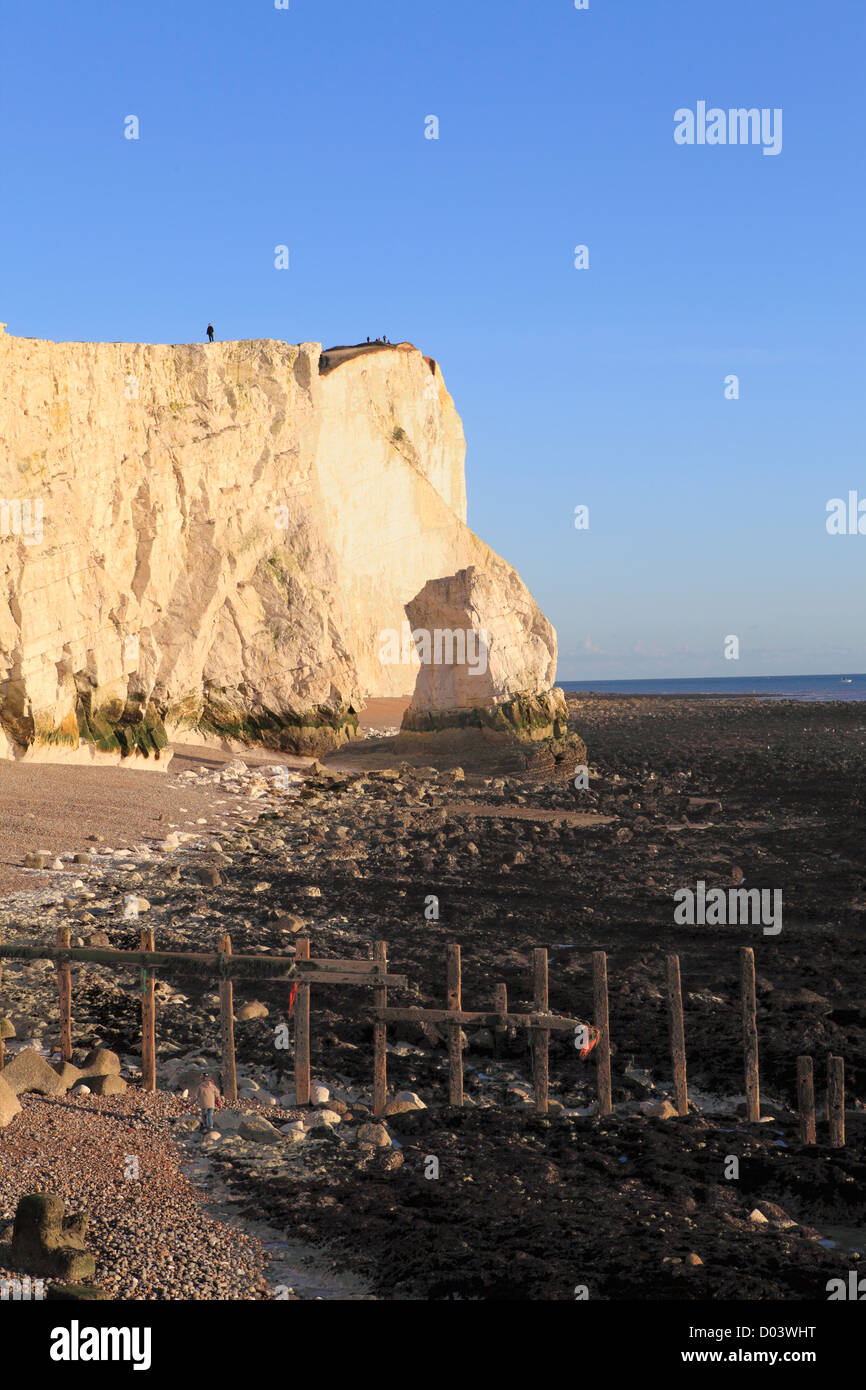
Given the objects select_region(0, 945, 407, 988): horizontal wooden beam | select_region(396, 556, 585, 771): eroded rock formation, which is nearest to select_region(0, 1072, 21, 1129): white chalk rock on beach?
select_region(0, 945, 407, 988): horizontal wooden beam

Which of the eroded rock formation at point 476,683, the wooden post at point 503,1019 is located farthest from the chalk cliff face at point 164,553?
the wooden post at point 503,1019

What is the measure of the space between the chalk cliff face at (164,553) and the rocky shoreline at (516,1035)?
637cm

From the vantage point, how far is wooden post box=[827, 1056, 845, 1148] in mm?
8477

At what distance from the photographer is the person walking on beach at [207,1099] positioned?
8.81 metres

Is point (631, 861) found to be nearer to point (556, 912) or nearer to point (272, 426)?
point (556, 912)

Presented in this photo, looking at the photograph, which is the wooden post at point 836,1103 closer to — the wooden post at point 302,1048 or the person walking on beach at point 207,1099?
the wooden post at point 302,1048

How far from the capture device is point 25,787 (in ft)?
76.8

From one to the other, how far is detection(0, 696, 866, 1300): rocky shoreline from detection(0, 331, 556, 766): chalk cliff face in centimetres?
637

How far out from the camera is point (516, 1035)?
1086 centimetres

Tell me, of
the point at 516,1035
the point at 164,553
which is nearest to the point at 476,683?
the point at 164,553

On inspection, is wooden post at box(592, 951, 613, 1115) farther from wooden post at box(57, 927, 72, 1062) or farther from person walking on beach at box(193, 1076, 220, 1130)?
wooden post at box(57, 927, 72, 1062)
